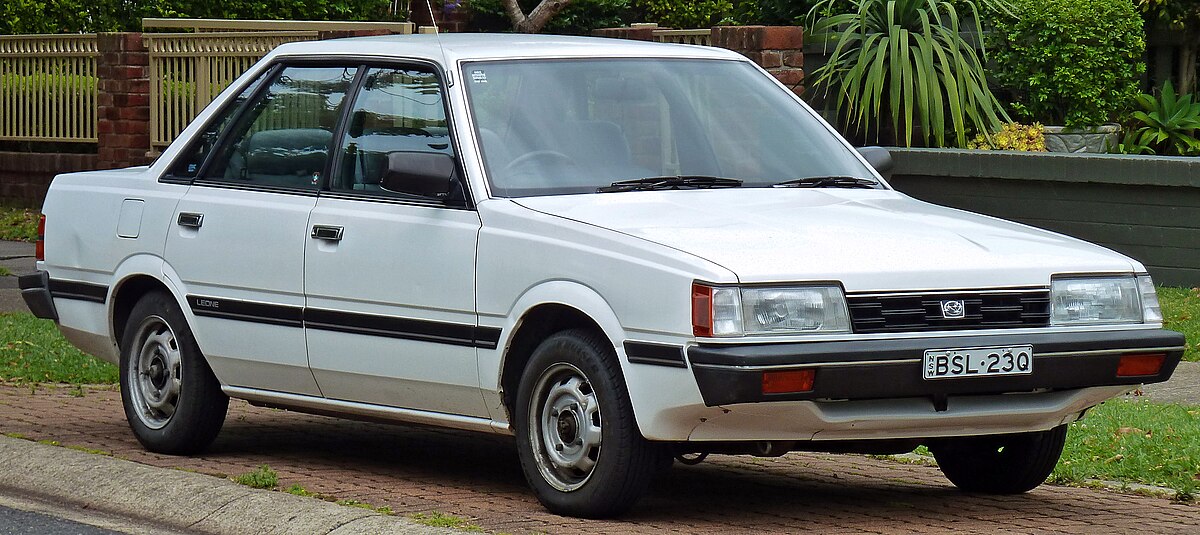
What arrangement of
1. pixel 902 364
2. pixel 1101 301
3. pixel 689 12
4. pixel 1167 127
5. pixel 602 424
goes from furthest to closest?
pixel 689 12 < pixel 1167 127 < pixel 1101 301 < pixel 602 424 < pixel 902 364

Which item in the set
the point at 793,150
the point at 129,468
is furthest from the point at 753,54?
the point at 129,468

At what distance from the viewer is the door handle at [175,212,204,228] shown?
726 cm

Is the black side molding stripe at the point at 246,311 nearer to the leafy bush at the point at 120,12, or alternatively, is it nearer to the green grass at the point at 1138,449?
the green grass at the point at 1138,449

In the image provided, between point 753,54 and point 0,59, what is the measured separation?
10.5m

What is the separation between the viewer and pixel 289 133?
7266mm

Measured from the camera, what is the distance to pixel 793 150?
692 cm

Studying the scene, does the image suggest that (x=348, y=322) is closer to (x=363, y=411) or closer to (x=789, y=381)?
(x=363, y=411)

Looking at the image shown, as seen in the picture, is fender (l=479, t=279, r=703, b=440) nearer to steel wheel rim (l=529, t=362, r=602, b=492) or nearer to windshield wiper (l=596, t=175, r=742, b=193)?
steel wheel rim (l=529, t=362, r=602, b=492)

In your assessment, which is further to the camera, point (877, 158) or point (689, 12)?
point (689, 12)

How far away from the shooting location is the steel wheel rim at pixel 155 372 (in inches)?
293

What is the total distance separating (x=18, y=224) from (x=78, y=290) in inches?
446

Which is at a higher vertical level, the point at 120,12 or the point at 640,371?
the point at 120,12

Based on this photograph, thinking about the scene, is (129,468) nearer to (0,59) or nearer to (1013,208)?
(1013,208)

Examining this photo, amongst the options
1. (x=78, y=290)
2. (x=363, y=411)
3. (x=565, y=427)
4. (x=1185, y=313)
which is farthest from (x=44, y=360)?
(x=1185, y=313)
